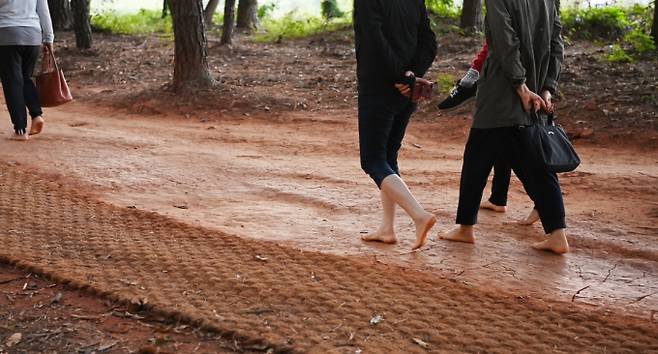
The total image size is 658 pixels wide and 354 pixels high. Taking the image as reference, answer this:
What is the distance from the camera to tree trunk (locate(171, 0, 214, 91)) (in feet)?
38.4

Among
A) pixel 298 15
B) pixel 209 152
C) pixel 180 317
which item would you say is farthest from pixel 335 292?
pixel 298 15

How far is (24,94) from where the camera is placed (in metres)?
8.35

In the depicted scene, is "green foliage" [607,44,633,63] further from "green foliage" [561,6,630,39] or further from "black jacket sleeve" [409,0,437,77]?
"black jacket sleeve" [409,0,437,77]

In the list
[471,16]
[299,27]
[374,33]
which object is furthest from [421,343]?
[299,27]

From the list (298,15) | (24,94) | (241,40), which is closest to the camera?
(24,94)

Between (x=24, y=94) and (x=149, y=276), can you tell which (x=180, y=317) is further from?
(x=24, y=94)

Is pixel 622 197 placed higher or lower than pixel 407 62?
lower

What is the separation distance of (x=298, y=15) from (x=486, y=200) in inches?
654

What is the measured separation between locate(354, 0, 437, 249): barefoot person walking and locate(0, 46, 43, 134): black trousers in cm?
465

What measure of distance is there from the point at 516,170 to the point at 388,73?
104 cm

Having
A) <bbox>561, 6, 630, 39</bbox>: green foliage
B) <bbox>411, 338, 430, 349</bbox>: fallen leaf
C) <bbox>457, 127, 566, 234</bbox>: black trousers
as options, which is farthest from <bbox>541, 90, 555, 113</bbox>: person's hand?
<bbox>561, 6, 630, 39</bbox>: green foliage

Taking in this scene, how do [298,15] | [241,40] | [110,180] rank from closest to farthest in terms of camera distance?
[110,180]
[241,40]
[298,15]

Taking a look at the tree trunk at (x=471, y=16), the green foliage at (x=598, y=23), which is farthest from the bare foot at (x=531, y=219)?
the tree trunk at (x=471, y=16)

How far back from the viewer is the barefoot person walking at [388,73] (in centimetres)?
470
